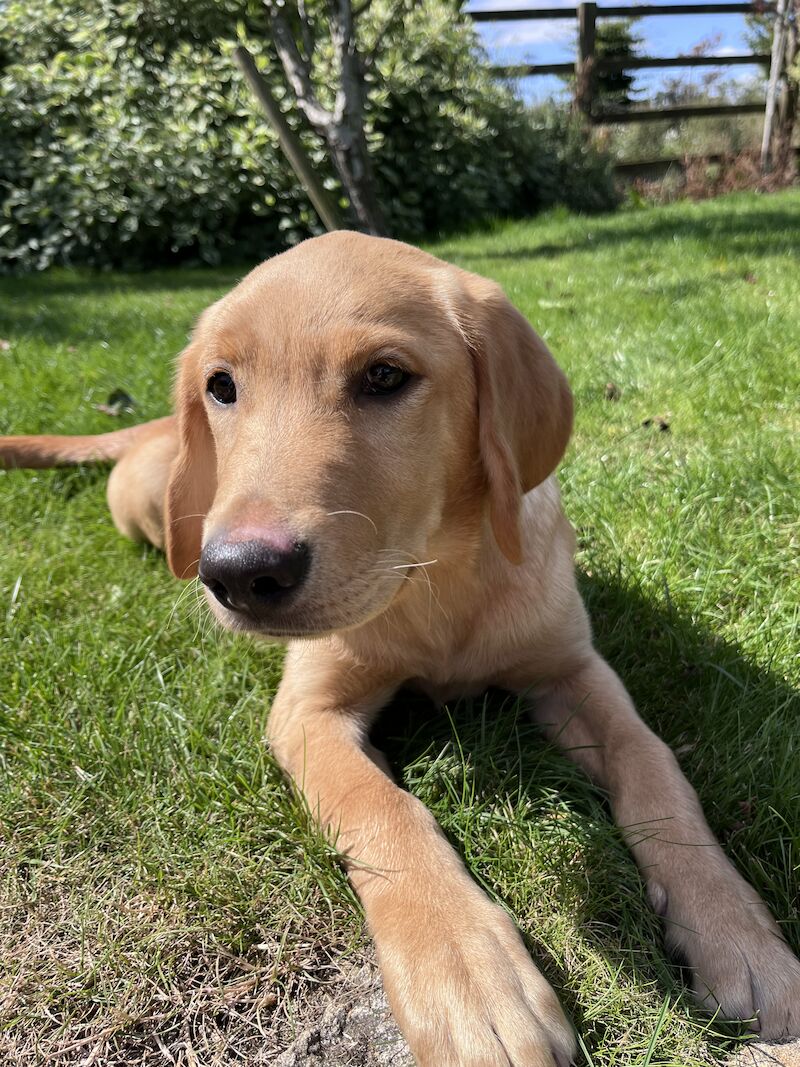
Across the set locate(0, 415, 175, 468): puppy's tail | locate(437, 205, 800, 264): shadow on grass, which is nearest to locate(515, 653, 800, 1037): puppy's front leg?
locate(0, 415, 175, 468): puppy's tail

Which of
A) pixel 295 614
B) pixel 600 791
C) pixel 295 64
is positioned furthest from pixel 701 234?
pixel 295 614

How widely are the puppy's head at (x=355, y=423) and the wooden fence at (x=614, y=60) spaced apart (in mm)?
11286

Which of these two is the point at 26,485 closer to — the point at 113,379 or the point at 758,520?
the point at 113,379

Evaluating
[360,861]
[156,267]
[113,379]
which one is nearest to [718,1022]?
[360,861]

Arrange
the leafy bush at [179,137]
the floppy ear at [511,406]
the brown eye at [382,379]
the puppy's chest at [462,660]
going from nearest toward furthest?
1. the brown eye at [382,379]
2. the floppy ear at [511,406]
3. the puppy's chest at [462,660]
4. the leafy bush at [179,137]

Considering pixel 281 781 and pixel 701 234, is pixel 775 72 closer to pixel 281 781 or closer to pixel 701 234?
pixel 701 234

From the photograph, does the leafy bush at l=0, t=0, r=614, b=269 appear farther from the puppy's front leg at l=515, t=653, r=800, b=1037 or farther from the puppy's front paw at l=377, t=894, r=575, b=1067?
the puppy's front paw at l=377, t=894, r=575, b=1067

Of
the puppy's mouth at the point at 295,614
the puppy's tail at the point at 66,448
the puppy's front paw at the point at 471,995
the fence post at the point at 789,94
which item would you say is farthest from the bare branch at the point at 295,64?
the fence post at the point at 789,94

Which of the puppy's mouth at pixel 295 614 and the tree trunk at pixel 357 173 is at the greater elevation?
the puppy's mouth at pixel 295 614

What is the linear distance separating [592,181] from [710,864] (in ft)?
38.2

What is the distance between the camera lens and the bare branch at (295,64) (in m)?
5.89

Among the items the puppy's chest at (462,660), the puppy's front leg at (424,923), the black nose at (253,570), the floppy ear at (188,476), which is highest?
the black nose at (253,570)

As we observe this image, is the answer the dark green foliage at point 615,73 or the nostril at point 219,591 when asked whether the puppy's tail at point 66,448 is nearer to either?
the nostril at point 219,591

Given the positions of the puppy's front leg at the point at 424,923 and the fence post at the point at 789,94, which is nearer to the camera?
the puppy's front leg at the point at 424,923
